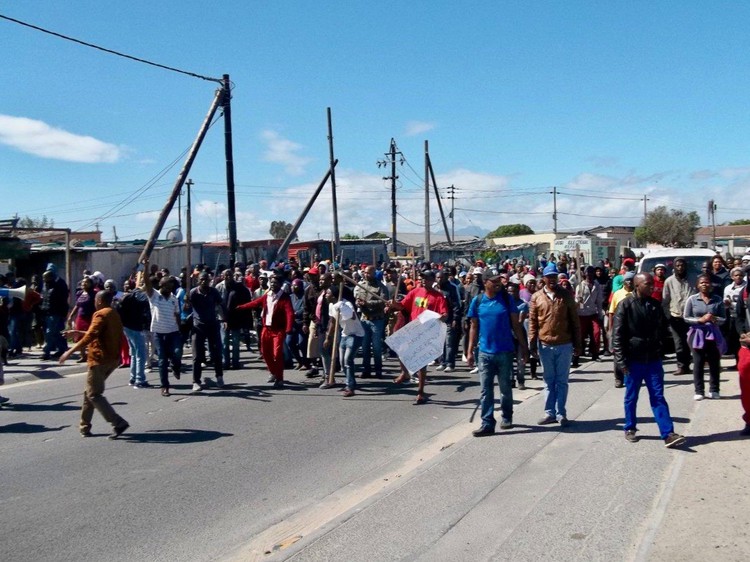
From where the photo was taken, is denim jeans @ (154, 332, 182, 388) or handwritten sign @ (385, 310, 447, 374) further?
denim jeans @ (154, 332, 182, 388)

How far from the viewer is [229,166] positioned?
24.0 metres

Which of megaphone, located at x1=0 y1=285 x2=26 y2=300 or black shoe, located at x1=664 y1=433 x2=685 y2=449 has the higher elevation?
megaphone, located at x1=0 y1=285 x2=26 y2=300

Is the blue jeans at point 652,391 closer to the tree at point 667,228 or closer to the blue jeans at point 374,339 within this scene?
the blue jeans at point 374,339

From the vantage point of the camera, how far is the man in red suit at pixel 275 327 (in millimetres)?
11469

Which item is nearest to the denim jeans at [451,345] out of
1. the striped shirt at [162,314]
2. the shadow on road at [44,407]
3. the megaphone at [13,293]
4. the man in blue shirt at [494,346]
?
the striped shirt at [162,314]

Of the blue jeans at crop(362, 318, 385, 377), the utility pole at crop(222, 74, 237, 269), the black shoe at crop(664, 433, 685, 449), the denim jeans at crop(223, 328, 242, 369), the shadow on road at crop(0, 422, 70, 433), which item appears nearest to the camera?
the black shoe at crop(664, 433, 685, 449)

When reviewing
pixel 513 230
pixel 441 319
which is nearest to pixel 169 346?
pixel 441 319

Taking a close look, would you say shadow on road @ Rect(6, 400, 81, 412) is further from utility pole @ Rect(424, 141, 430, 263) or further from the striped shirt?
utility pole @ Rect(424, 141, 430, 263)

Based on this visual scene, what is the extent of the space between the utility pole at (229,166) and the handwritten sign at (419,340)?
13835 mm

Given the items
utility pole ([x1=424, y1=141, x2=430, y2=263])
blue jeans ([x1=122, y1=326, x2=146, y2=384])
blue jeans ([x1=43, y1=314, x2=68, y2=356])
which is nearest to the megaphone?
blue jeans ([x1=122, y1=326, x2=146, y2=384])

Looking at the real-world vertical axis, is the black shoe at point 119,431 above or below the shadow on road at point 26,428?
above

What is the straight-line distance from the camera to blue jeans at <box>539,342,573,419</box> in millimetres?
8188

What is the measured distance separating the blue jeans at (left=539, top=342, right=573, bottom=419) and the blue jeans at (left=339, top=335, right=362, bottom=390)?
3.38 meters

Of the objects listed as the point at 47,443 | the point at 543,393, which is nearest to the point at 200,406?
the point at 47,443
